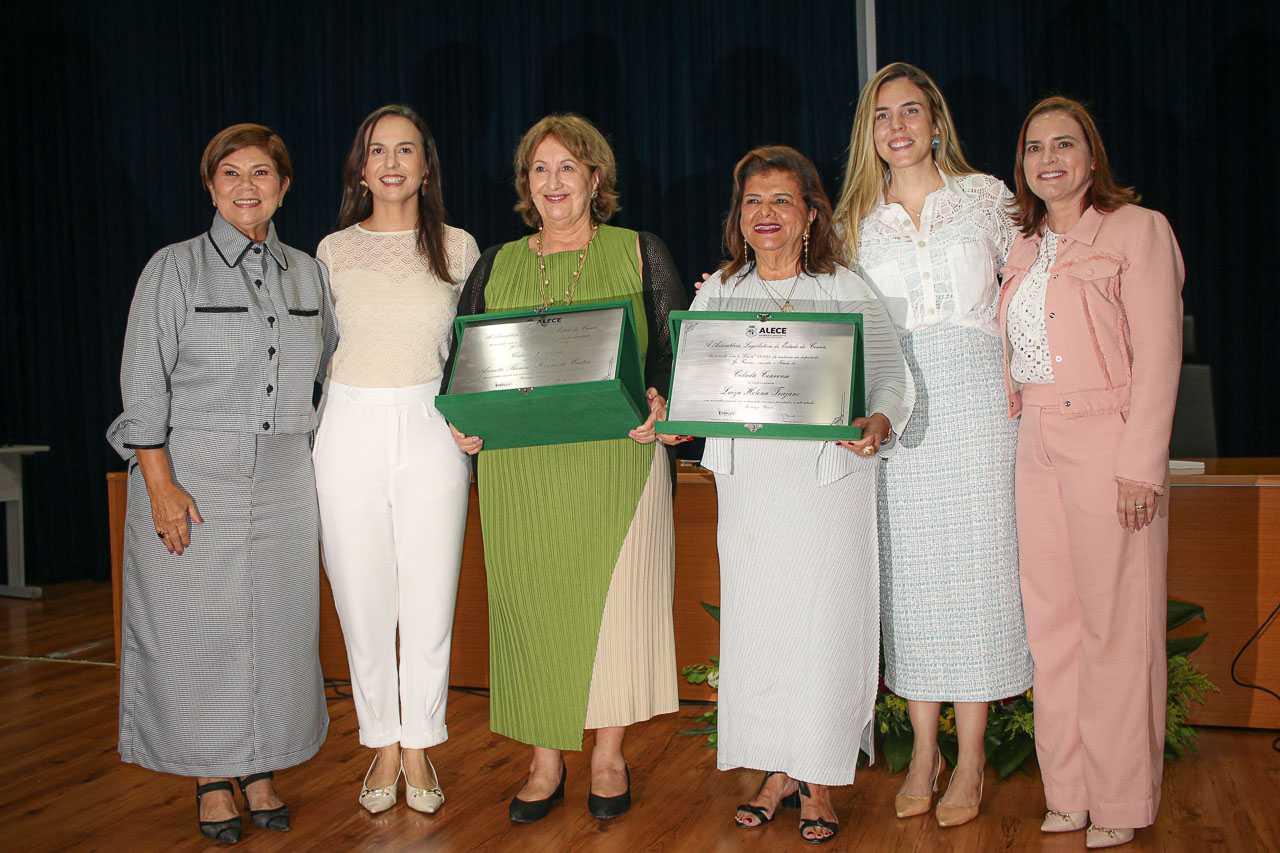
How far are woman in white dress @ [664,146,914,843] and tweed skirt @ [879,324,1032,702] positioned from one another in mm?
117

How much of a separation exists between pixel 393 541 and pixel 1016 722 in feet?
5.61

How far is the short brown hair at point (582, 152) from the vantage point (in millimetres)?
2463

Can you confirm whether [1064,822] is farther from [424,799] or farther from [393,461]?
[393,461]

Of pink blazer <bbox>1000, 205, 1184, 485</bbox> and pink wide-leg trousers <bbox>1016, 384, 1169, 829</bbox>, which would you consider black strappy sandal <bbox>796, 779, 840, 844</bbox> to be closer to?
pink wide-leg trousers <bbox>1016, 384, 1169, 829</bbox>

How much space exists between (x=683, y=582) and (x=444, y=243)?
4.60 feet

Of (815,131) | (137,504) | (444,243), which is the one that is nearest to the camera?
(137,504)

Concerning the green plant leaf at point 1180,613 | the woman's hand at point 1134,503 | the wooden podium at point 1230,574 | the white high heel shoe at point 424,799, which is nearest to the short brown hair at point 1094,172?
the woman's hand at point 1134,503

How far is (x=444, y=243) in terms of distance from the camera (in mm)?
2627

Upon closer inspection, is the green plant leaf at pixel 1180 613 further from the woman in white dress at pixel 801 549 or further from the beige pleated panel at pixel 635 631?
the beige pleated panel at pixel 635 631

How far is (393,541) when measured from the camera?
8.21 ft

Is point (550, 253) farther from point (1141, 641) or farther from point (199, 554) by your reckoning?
point (1141, 641)

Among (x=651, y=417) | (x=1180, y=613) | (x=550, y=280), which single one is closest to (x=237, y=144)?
(x=550, y=280)

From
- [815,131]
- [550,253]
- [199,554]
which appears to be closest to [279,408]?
[199,554]

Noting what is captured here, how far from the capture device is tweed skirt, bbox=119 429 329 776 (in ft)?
7.79
